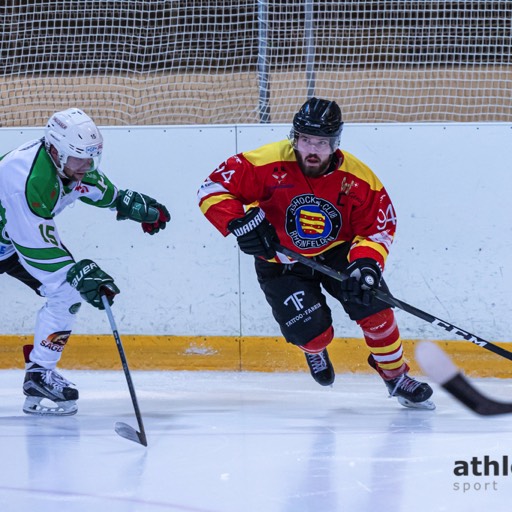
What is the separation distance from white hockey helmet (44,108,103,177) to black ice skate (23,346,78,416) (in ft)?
2.47

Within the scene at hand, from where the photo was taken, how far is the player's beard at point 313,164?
132 inches

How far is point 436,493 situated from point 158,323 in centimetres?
220

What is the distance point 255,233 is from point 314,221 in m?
A: 0.29

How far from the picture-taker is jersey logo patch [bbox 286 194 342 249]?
3.45m

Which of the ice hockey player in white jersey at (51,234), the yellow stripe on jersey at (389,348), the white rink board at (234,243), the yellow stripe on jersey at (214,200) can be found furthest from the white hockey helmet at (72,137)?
the yellow stripe on jersey at (389,348)

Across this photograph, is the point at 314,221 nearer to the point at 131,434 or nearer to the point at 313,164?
the point at 313,164

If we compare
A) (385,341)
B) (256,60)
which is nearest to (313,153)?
(385,341)

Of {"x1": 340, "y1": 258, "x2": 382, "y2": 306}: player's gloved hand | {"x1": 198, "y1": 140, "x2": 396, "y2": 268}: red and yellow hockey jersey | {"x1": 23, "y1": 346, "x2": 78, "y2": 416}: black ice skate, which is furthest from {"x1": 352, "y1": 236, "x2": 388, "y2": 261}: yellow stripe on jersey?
{"x1": 23, "y1": 346, "x2": 78, "y2": 416}: black ice skate

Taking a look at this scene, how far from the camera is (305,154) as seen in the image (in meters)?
3.35

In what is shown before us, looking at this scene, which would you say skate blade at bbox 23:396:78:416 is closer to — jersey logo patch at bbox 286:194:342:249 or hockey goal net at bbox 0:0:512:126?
jersey logo patch at bbox 286:194:342:249

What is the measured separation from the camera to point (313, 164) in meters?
3.37

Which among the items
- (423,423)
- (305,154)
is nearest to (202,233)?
(305,154)

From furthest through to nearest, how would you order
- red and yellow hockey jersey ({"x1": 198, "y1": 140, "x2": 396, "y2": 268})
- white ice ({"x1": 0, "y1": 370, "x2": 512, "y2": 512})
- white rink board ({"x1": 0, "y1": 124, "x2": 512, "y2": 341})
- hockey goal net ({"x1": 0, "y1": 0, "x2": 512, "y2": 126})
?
1. hockey goal net ({"x1": 0, "y1": 0, "x2": 512, "y2": 126})
2. white rink board ({"x1": 0, "y1": 124, "x2": 512, "y2": 341})
3. red and yellow hockey jersey ({"x1": 198, "y1": 140, "x2": 396, "y2": 268})
4. white ice ({"x1": 0, "y1": 370, "x2": 512, "y2": 512})

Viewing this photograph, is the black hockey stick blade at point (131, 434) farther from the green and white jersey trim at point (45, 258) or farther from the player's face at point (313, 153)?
the player's face at point (313, 153)
